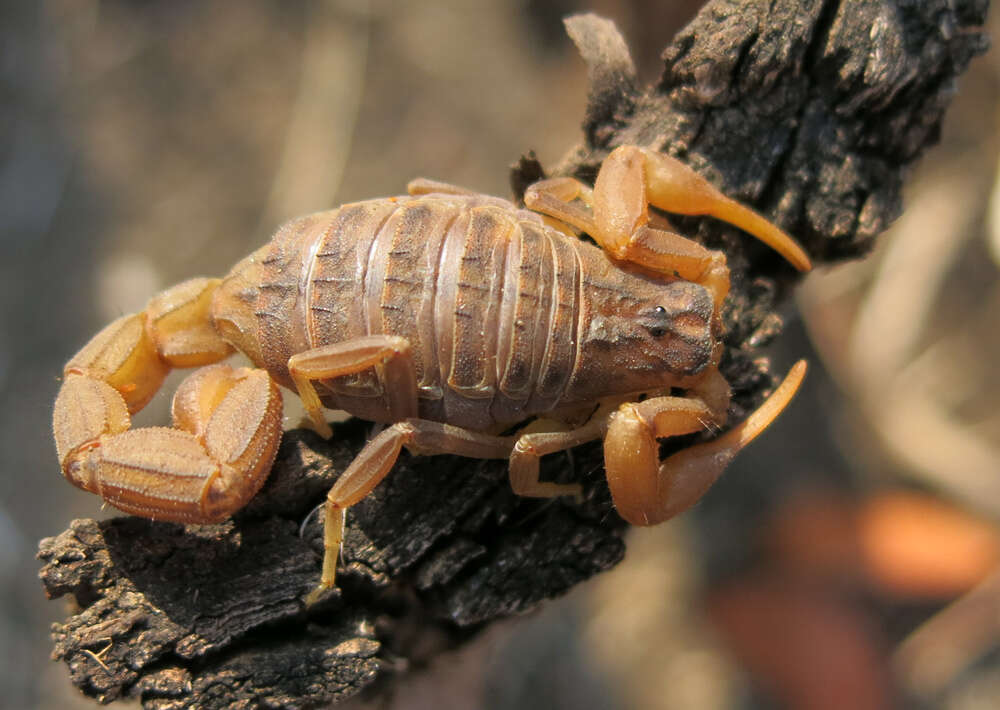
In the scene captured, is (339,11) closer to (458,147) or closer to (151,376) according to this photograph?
(458,147)

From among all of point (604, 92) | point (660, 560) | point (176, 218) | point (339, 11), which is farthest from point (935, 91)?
point (176, 218)

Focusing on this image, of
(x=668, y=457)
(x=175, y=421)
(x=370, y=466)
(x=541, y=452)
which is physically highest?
(x=175, y=421)

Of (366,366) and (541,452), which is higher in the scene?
(366,366)

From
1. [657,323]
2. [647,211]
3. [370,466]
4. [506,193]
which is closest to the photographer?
[370,466]

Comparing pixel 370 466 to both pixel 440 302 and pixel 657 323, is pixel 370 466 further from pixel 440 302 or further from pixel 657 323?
pixel 657 323

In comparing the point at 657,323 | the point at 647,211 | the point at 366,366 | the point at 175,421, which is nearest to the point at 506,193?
the point at 647,211

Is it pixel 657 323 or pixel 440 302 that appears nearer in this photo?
pixel 440 302

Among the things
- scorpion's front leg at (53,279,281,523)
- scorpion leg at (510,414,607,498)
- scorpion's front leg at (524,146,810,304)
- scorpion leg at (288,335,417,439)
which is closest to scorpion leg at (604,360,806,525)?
scorpion leg at (510,414,607,498)

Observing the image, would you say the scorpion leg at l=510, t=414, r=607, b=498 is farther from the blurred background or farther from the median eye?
the blurred background
